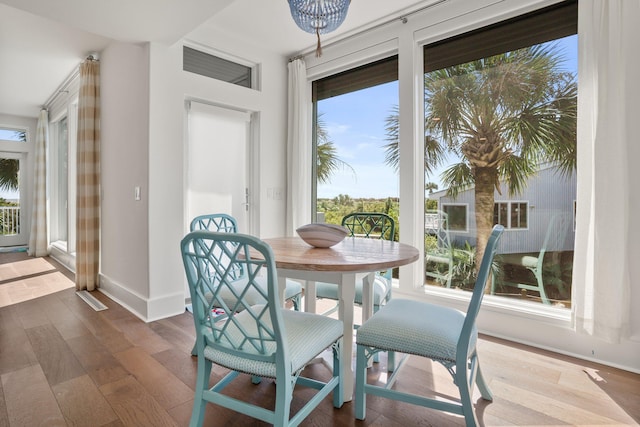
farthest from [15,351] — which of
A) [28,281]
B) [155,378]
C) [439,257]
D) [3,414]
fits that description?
[439,257]

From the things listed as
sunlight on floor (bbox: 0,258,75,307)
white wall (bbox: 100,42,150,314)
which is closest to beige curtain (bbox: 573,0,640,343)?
white wall (bbox: 100,42,150,314)

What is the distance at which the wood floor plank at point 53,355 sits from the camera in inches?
76.5

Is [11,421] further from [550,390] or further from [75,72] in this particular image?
[75,72]

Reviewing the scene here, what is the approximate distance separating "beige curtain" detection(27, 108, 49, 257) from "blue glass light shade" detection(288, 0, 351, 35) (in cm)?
590

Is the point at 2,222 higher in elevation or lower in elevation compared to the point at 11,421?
higher

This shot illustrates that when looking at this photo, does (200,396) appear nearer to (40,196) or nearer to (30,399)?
(30,399)

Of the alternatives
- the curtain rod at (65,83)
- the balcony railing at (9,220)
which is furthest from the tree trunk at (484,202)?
the balcony railing at (9,220)

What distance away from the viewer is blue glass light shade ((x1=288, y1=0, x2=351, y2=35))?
6.26ft

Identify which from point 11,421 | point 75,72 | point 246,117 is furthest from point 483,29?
point 75,72

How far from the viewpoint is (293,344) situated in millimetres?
1284

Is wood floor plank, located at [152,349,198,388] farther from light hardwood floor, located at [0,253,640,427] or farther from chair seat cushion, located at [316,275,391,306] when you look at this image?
chair seat cushion, located at [316,275,391,306]

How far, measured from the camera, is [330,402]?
1.68 meters

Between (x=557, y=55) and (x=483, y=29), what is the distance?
586mm

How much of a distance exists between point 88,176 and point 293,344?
3378 millimetres
